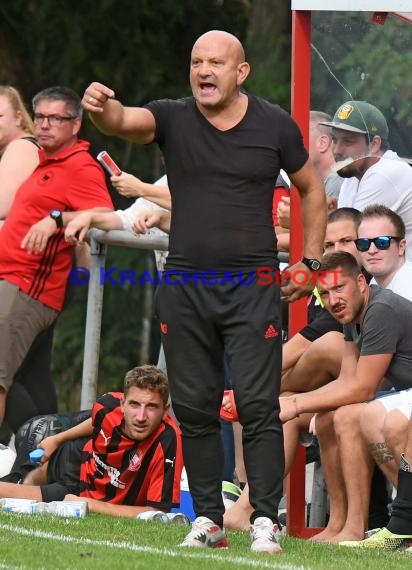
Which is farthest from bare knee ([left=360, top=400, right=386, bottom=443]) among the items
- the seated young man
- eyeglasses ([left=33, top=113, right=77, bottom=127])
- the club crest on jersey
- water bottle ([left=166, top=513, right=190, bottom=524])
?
eyeglasses ([left=33, top=113, right=77, bottom=127])

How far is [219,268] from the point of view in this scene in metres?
6.77

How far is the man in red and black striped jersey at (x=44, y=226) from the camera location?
9492 millimetres

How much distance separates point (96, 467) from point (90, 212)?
1635mm

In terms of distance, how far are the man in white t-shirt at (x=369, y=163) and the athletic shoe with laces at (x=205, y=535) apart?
2.24 m

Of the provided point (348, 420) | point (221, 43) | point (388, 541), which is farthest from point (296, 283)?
point (388, 541)

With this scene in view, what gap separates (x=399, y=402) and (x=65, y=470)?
8.02ft

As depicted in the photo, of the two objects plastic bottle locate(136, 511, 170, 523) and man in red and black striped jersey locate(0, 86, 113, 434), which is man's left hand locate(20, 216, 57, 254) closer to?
man in red and black striped jersey locate(0, 86, 113, 434)

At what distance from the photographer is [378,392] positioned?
309 inches

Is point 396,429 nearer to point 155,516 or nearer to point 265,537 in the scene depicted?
point 265,537

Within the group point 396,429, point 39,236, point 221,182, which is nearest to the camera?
point 221,182

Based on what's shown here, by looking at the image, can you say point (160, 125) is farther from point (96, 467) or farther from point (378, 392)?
point (96, 467)

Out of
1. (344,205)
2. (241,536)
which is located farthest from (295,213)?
(241,536)

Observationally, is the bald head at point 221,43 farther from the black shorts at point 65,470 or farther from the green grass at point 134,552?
the black shorts at point 65,470

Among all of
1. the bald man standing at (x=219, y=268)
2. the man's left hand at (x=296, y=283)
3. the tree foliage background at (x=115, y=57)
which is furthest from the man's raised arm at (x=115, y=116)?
the tree foliage background at (x=115, y=57)
